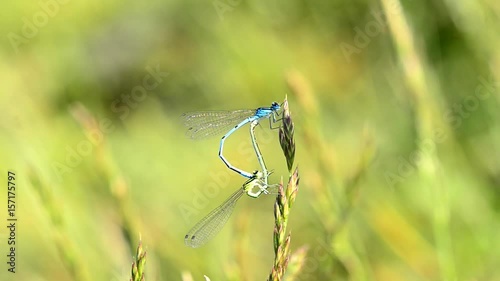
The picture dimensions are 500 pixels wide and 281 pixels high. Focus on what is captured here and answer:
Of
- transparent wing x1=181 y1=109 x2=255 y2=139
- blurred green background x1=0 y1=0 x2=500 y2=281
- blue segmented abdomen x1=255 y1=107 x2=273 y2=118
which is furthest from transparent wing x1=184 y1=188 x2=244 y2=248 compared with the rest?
transparent wing x1=181 y1=109 x2=255 y2=139

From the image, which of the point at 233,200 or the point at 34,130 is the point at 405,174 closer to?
the point at 233,200

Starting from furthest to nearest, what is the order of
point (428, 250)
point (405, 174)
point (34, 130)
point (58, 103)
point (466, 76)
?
point (58, 103)
point (34, 130)
point (466, 76)
point (405, 174)
point (428, 250)

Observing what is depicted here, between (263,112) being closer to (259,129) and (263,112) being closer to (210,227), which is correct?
(210,227)

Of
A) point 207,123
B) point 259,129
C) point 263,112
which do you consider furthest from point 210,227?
point 259,129

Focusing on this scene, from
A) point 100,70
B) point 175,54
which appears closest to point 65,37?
point 100,70

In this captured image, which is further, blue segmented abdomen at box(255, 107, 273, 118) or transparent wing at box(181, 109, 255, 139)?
transparent wing at box(181, 109, 255, 139)

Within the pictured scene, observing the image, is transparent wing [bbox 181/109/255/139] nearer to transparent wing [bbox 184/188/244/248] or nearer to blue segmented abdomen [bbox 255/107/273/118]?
blue segmented abdomen [bbox 255/107/273/118]
